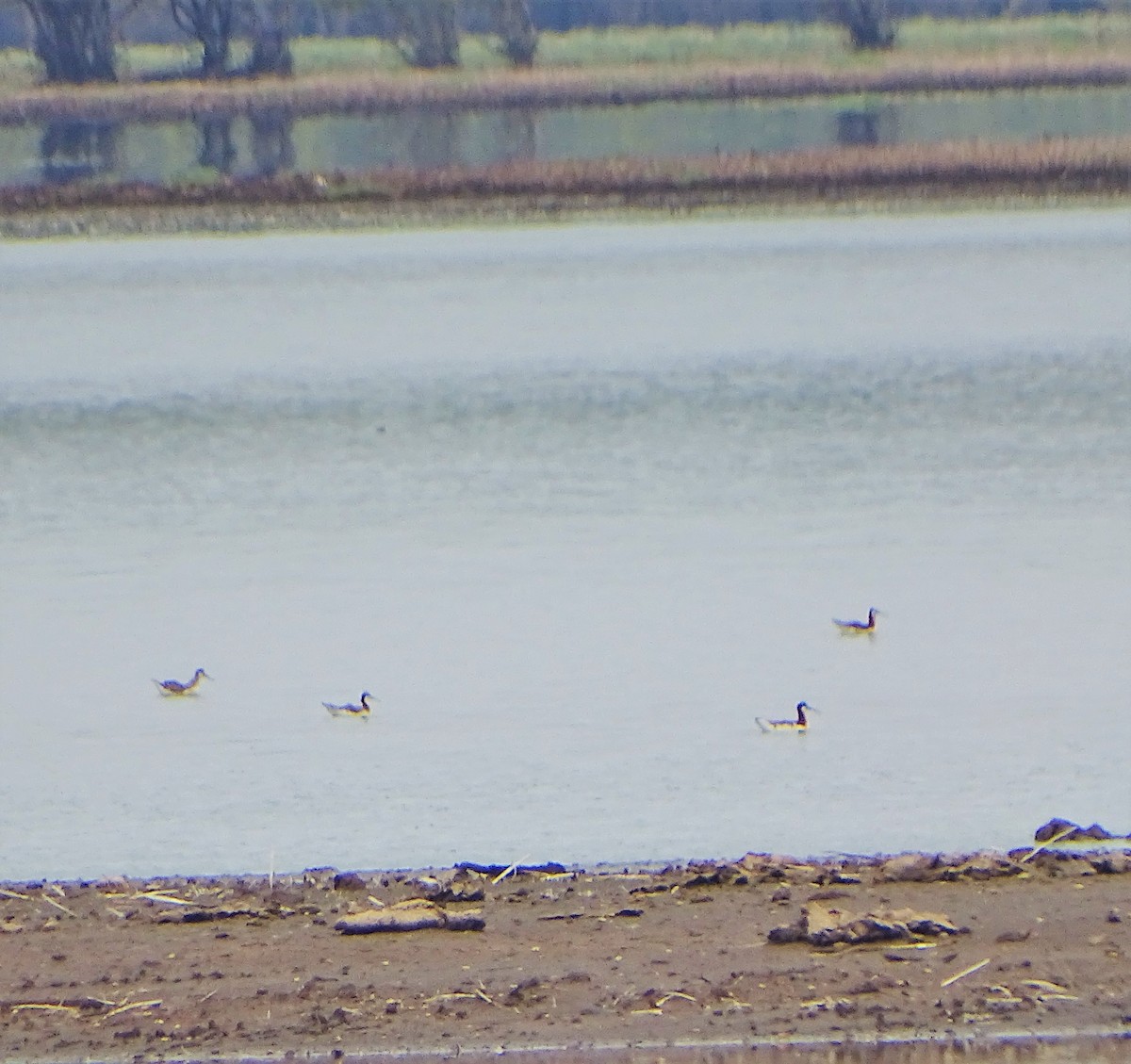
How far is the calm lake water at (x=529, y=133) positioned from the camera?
33.6 meters

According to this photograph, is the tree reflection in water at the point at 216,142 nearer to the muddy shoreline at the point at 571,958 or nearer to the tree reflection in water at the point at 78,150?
the tree reflection in water at the point at 78,150

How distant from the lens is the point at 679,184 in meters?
31.1

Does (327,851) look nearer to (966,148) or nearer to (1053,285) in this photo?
(1053,285)

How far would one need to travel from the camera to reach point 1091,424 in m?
15.2

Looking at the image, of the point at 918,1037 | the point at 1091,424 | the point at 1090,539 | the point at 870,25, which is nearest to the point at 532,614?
the point at 1090,539

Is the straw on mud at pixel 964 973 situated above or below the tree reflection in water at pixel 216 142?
above

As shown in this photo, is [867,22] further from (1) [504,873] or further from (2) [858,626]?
(1) [504,873]

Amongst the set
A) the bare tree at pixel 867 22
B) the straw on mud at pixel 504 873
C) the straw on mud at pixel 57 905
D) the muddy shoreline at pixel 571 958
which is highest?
the muddy shoreline at pixel 571 958

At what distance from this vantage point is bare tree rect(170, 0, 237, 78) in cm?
4112

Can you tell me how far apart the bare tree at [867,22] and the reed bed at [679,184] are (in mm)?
8918

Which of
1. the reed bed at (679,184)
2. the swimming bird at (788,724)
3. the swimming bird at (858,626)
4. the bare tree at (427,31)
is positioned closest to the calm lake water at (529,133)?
the reed bed at (679,184)

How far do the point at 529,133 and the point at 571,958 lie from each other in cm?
3231

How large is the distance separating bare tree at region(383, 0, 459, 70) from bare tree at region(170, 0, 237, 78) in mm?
2574

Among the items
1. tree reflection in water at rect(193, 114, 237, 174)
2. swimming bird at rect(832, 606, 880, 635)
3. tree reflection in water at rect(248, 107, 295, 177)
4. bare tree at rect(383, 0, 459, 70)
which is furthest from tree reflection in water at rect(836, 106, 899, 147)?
swimming bird at rect(832, 606, 880, 635)
